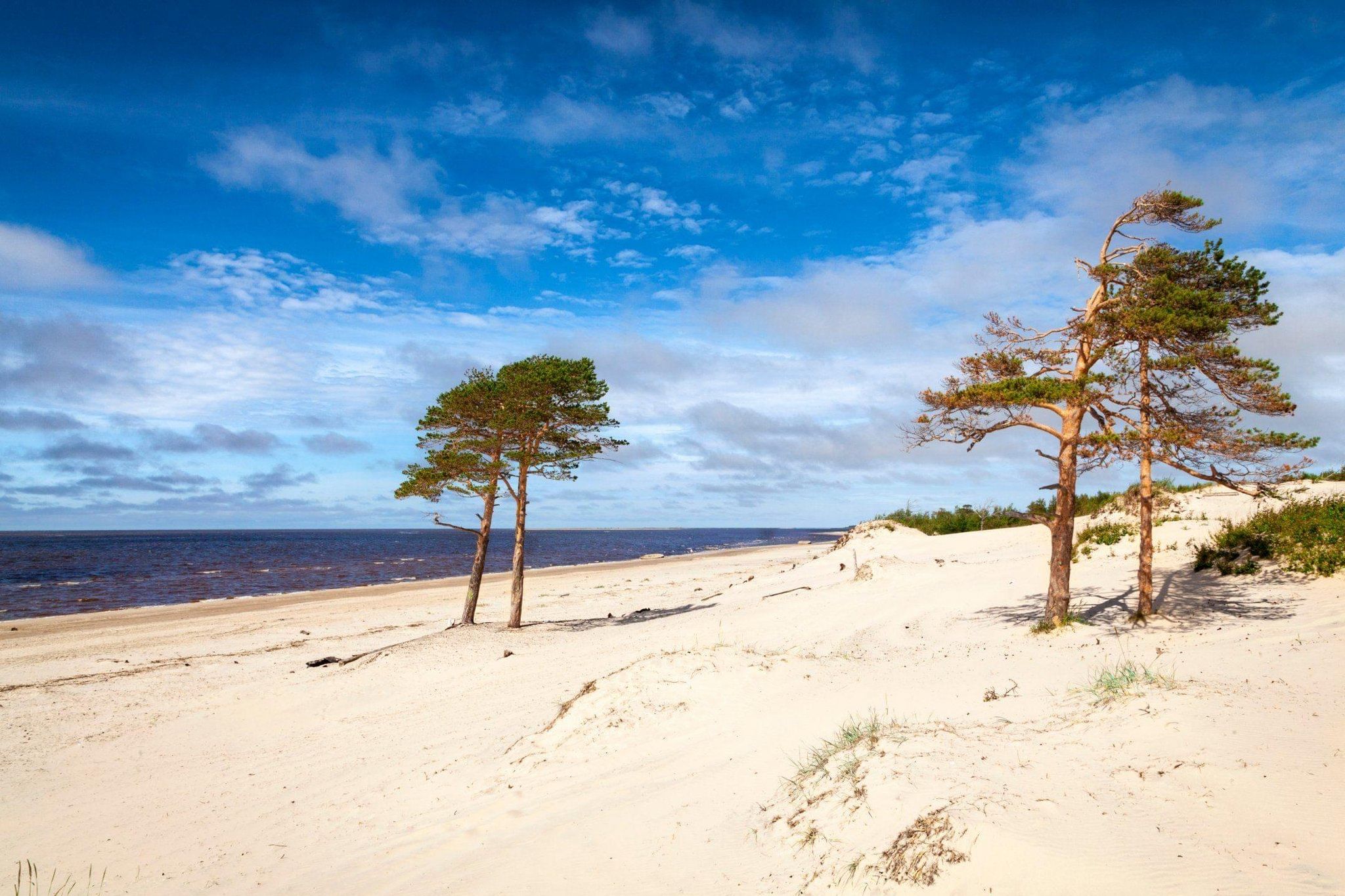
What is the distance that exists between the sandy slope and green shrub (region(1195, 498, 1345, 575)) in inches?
20.8

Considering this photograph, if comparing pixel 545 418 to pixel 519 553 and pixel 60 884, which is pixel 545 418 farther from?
pixel 60 884

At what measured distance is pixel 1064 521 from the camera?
12797mm

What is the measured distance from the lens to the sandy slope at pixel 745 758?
4902mm

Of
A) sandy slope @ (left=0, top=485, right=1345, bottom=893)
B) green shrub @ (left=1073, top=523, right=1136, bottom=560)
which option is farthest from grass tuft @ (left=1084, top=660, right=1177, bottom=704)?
green shrub @ (left=1073, top=523, right=1136, bottom=560)

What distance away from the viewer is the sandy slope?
16.1 ft

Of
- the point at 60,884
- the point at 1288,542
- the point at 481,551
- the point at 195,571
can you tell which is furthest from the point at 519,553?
the point at 195,571

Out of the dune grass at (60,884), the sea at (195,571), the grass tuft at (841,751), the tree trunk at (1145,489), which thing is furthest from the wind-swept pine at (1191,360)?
the sea at (195,571)

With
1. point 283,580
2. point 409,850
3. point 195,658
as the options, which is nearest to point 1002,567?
point 409,850

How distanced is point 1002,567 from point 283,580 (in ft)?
152

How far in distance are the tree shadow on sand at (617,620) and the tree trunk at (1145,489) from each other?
13.1 metres

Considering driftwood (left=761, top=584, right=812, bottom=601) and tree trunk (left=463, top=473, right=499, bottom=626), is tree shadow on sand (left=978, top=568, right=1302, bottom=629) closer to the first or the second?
driftwood (left=761, top=584, right=812, bottom=601)

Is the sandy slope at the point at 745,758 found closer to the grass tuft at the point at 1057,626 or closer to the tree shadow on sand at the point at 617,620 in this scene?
the grass tuft at the point at 1057,626

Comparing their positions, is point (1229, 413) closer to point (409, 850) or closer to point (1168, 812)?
point (1168, 812)

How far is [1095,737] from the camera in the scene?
20.8 ft
